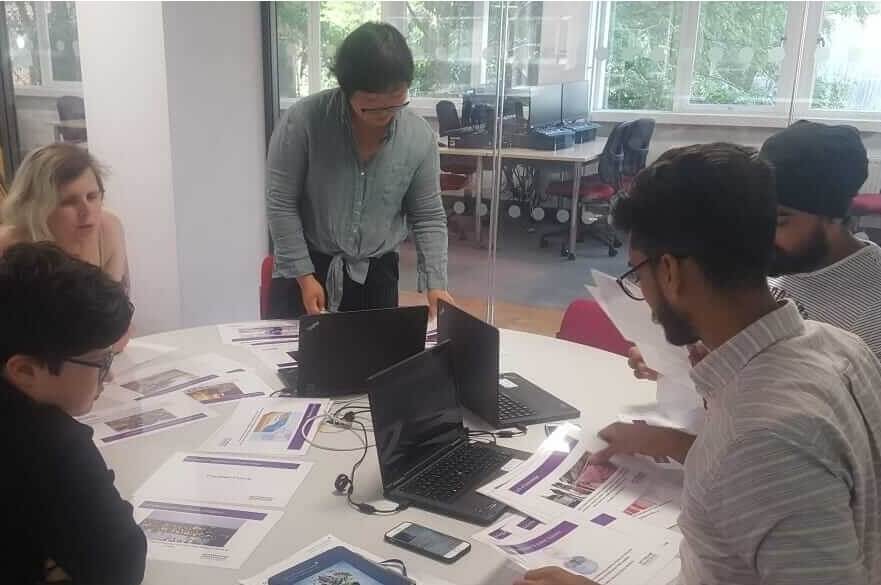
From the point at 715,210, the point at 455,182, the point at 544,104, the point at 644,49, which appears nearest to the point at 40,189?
the point at 715,210

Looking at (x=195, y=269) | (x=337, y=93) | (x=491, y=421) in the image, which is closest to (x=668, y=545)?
(x=491, y=421)

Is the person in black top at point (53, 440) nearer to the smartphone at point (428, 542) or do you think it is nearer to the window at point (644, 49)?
the smartphone at point (428, 542)

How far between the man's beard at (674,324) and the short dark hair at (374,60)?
1.21m

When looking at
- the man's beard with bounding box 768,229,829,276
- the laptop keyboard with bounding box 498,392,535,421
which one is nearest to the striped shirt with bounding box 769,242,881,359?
the man's beard with bounding box 768,229,829,276

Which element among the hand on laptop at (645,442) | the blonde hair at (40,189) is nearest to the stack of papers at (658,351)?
the hand on laptop at (645,442)

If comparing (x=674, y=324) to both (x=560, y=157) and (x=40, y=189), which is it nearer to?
(x=40, y=189)

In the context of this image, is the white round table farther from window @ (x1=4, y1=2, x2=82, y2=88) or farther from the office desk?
window @ (x1=4, y1=2, x2=82, y2=88)

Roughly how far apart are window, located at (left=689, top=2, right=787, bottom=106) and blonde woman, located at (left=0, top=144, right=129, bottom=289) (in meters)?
4.26

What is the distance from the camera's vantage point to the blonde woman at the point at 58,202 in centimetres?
225

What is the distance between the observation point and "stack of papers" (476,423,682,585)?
1.23 metres

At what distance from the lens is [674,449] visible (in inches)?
58.1

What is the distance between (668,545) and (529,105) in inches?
165

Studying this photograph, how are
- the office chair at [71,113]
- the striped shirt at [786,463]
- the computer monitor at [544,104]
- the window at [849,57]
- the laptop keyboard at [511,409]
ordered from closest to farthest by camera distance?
the striped shirt at [786,463] → the laptop keyboard at [511,409] → the office chair at [71,113] → the window at [849,57] → the computer monitor at [544,104]

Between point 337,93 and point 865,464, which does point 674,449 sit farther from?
point 337,93
